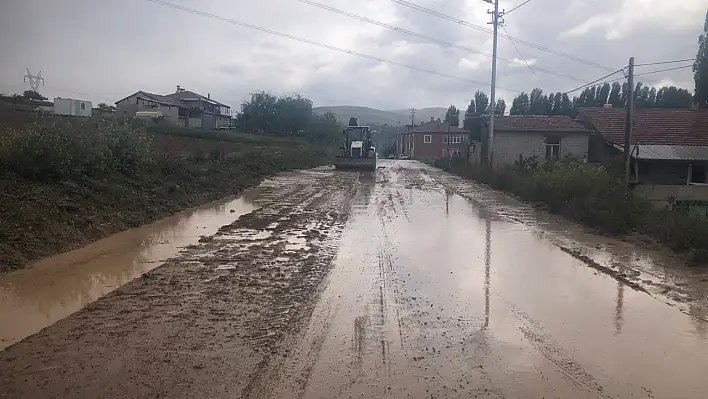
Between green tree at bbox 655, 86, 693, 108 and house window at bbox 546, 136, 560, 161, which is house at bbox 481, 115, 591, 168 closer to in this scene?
house window at bbox 546, 136, 560, 161

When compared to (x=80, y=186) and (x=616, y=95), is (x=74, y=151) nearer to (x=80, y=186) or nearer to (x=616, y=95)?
(x=80, y=186)

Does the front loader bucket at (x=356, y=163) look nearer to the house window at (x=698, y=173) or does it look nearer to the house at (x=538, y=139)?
the house at (x=538, y=139)

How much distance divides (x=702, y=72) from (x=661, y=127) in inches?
257

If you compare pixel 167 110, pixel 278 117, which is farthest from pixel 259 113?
pixel 167 110

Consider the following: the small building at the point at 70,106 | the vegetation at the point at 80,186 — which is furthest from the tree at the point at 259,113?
the vegetation at the point at 80,186

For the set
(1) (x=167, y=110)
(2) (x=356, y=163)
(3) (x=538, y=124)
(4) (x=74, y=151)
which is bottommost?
(2) (x=356, y=163)

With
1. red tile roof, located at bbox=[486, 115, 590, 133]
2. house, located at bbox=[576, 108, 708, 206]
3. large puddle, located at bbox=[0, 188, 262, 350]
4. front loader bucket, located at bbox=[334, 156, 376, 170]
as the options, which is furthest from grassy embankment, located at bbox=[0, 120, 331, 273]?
red tile roof, located at bbox=[486, 115, 590, 133]

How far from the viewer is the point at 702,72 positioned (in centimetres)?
3822

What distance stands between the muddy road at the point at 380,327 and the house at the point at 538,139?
3146 cm

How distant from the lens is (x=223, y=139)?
5125 centimetres

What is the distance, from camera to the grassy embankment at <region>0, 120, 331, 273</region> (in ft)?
34.4

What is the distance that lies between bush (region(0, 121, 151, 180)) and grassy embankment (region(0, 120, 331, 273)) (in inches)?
0.8

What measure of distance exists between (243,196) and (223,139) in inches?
1202

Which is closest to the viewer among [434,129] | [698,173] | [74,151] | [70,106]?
[74,151]
